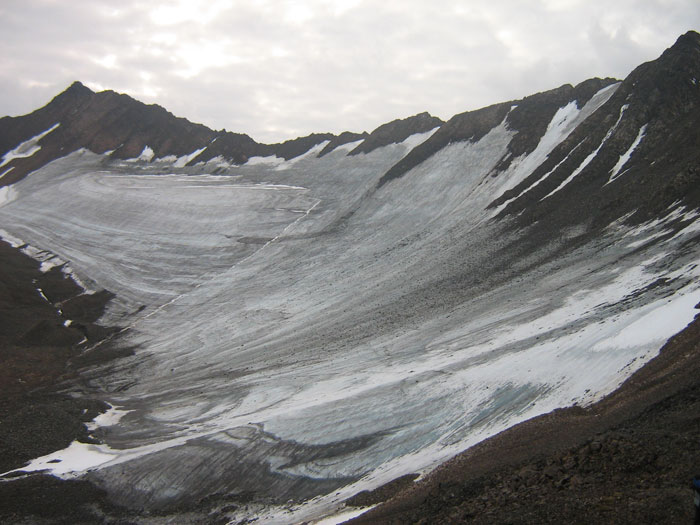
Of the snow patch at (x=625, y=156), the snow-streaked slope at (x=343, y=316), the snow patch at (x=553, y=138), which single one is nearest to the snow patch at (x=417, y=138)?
the snow-streaked slope at (x=343, y=316)

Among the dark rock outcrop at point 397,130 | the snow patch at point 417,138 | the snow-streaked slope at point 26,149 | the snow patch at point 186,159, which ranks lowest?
the snow patch at point 417,138

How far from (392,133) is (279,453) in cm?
6962

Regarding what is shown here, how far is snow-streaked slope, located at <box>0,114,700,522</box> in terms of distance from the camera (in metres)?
23.4

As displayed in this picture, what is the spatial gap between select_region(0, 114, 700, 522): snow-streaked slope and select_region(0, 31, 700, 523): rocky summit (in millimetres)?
213

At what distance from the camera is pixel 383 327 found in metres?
39.2

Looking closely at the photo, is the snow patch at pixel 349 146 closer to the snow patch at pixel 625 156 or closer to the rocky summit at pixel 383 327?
the rocky summit at pixel 383 327

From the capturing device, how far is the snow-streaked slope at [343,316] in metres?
23.4

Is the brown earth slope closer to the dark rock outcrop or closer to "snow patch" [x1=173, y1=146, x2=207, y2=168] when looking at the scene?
the dark rock outcrop

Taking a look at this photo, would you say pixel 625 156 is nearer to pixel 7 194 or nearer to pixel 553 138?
pixel 553 138

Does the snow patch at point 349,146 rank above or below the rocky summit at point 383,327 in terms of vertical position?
above

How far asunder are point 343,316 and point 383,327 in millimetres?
5157

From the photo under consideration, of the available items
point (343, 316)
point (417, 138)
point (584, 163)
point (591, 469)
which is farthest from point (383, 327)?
point (417, 138)

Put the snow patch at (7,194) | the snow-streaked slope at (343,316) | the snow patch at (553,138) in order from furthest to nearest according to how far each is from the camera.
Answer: the snow patch at (7,194), the snow patch at (553,138), the snow-streaked slope at (343,316)

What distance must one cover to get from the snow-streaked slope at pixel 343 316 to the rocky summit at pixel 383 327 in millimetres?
213
